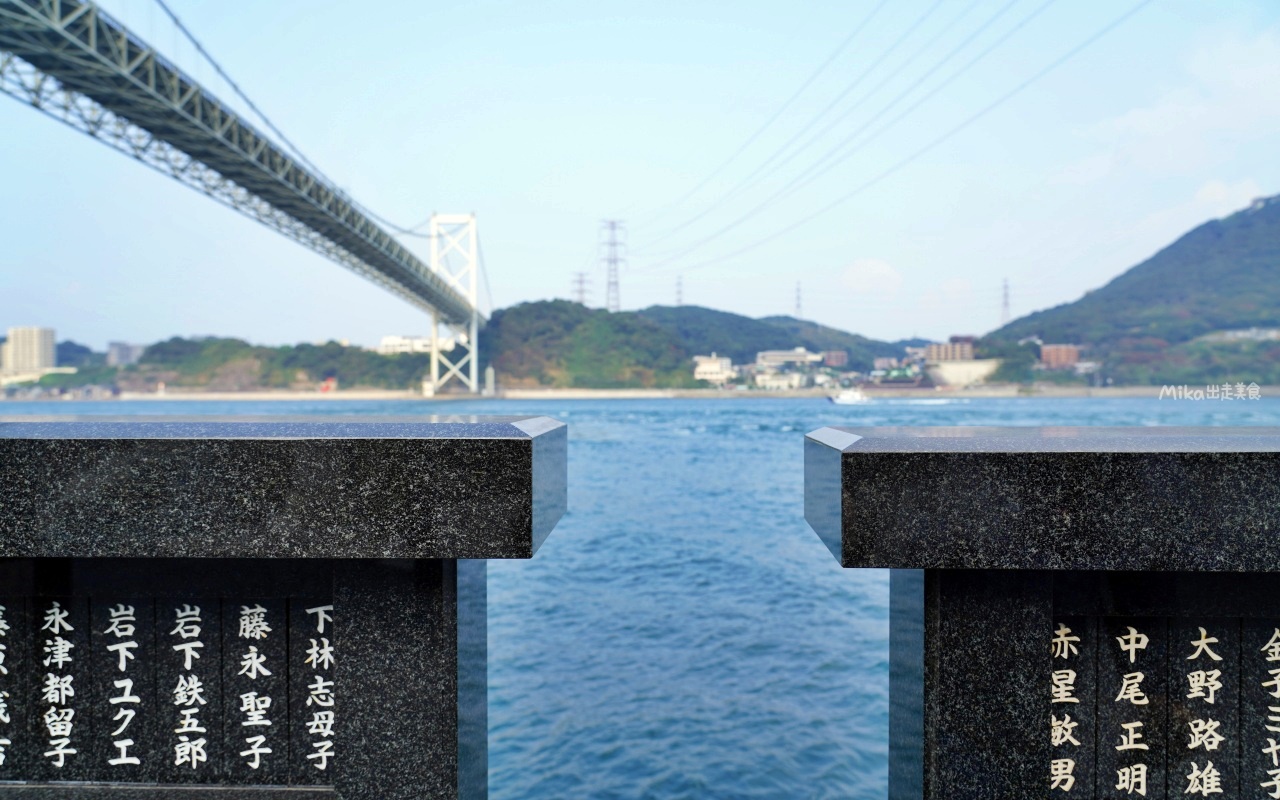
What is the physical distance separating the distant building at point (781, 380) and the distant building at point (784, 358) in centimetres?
49

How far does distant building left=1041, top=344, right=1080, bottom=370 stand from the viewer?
3344 cm

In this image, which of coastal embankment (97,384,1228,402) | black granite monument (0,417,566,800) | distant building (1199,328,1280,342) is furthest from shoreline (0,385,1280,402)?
black granite monument (0,417,566,800)

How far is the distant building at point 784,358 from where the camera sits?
44.1 metres

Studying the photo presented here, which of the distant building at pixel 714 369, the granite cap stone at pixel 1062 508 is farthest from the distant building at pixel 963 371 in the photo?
the granite cap stone at pixel 1062 508

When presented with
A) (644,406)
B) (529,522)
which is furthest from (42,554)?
(644,406)

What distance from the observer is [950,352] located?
40.5m

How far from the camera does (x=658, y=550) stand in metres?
9.30

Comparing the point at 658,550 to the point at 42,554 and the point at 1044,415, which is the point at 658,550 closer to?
the point at 42,554

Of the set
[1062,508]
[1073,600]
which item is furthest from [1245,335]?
[1062,508]

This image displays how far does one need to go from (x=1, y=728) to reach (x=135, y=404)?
48857 millimetres

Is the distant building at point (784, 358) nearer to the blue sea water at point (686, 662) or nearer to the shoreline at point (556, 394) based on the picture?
the shoreline at point (556, 394)

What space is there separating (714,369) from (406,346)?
60.4 ft

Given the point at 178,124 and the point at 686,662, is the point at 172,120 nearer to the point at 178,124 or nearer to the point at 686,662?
the point at 178,124

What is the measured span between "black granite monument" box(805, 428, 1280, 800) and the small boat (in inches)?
1616
